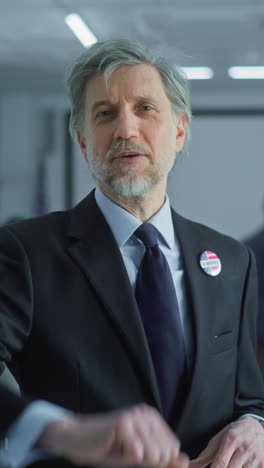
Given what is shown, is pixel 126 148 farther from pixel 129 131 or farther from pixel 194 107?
pixel 194 107

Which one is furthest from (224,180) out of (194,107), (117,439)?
(117,439)

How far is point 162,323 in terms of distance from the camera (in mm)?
1513

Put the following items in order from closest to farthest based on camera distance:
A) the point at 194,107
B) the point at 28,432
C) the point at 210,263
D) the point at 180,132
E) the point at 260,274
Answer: the point at 28,432 → the point at 210,263 → the point at 180,132 → the point at 260,274 → the point at 194,107

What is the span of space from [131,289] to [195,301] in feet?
0.51

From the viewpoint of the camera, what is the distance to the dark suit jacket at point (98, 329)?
143 cm

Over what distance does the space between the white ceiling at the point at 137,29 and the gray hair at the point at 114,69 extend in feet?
13.5

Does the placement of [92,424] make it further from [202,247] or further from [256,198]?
[256,198]

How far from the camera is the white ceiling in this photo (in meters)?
6.57

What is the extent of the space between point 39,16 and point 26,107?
3844mm

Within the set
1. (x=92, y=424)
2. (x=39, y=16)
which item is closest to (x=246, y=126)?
(x=39, y=16)

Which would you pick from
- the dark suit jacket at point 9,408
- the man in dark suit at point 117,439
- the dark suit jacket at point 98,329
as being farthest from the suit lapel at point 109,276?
the man in dark suit at point 117,439

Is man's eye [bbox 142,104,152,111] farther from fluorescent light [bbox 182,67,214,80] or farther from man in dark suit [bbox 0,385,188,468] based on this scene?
fluorescent light [bbox 182,67,214,80]

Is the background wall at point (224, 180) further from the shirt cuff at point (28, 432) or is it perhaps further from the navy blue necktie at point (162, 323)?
the shirt cuff at point (28, 432)

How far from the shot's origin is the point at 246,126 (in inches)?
399
